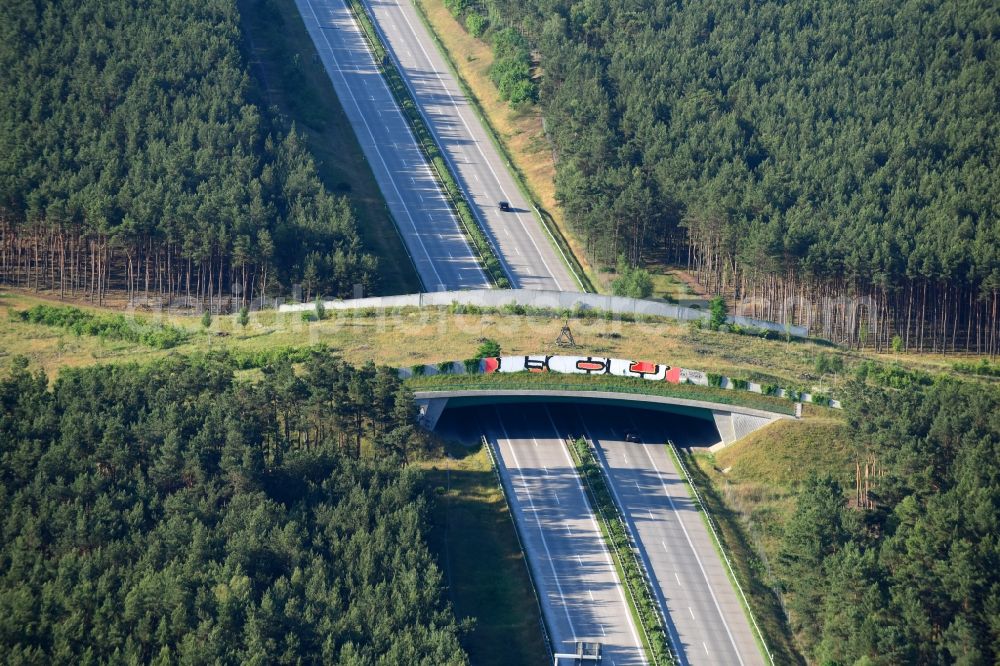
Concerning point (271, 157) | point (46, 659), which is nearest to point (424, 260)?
point (271, 157)

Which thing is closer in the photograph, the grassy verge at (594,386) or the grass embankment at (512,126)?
the grassy verge at (594,386)

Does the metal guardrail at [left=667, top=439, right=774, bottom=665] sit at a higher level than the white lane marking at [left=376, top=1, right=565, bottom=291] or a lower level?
lower

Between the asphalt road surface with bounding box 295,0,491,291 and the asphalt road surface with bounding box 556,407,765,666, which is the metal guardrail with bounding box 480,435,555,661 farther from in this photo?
the asphalt road surface with bounding box 295,0,491,291

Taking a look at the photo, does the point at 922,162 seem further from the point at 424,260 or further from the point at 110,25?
the point at 110,25

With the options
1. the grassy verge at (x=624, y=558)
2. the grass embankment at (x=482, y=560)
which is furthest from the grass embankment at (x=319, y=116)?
the grassy verge at (x=624, y=558)

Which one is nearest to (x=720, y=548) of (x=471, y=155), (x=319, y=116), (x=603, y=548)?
(x=603, y=548)

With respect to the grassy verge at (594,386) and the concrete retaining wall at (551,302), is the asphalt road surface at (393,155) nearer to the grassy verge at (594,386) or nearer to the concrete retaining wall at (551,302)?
the concrete retaining wall at (551,302)

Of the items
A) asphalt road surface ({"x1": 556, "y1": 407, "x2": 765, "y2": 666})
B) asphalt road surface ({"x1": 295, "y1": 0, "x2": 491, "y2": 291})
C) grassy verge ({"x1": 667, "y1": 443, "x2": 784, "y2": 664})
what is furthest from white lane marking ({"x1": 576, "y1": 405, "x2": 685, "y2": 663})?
asphalt road surface ({"x1": 295, "y1": 0, "x2": 491, "y2": 291})
